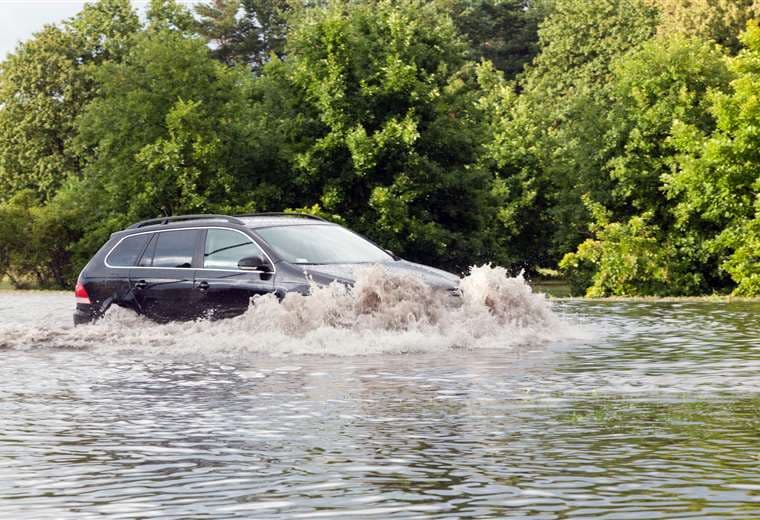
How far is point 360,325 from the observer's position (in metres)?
18.8

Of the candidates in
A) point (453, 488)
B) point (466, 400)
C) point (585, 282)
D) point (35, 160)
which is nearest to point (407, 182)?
point (585, 282)

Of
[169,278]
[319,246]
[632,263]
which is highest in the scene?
[632,263]

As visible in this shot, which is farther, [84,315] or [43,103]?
[43,103]

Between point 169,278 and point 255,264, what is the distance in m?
1.30

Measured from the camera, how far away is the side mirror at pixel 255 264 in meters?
19.0

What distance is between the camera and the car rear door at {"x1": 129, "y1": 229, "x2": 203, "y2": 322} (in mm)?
19484

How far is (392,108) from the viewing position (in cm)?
5269

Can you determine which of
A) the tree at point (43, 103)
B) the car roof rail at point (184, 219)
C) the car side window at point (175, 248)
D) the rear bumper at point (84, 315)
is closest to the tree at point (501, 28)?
the tree at point (43, 103)

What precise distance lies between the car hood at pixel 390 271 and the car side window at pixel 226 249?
0.91 meters

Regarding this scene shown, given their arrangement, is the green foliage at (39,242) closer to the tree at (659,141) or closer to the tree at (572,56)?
the tree at (659,141)

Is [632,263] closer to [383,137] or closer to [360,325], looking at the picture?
[383,137]

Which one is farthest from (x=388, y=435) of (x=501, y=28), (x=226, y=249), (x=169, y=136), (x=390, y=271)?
(x=501, y=28)

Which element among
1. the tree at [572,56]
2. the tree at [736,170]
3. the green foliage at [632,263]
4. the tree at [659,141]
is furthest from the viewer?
the tree at [572,56]

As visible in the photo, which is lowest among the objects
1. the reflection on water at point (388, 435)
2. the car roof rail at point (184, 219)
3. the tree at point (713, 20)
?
the reflection on water at point (388, 435)
